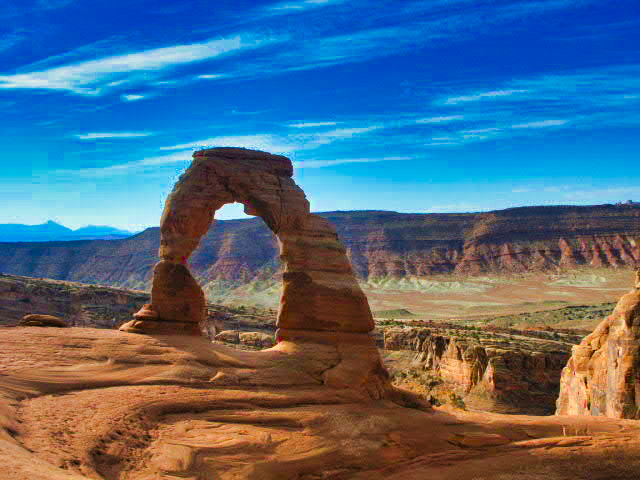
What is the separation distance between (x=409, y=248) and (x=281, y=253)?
402 ft

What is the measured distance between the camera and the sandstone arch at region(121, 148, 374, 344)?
19266mm

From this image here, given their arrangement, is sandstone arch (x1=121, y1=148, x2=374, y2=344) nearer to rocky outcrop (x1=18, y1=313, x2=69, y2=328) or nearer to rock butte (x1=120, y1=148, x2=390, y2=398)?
rock butte (x1=120, y1=148, x2=390, y2=398)

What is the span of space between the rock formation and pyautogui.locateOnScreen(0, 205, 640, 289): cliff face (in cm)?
10917

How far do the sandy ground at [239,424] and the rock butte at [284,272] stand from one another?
77 cm

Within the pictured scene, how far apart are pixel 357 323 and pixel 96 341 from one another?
699cm

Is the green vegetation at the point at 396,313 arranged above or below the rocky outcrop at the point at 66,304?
below

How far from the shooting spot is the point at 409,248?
141 m

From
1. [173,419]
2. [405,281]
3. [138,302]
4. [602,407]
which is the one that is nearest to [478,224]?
[405,281]

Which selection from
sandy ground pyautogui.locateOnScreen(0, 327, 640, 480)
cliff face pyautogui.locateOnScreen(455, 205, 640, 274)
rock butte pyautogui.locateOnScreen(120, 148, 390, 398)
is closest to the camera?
sandy ground pyautogui.locateOnScreen(0, 327, 640, 480)

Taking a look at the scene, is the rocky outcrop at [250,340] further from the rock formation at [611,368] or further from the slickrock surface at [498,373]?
the rock formation at [611,368]

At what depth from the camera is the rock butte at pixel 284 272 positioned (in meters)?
19.2

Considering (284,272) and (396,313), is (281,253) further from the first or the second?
(396,313)

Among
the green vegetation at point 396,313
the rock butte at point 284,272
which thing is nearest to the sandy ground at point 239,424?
the rock butte at point 284,272

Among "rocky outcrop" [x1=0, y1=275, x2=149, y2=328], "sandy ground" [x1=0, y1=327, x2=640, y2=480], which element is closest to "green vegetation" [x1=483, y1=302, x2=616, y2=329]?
"rocky outcrop" [x1=0, y1=275, x2=149, y2=328]
